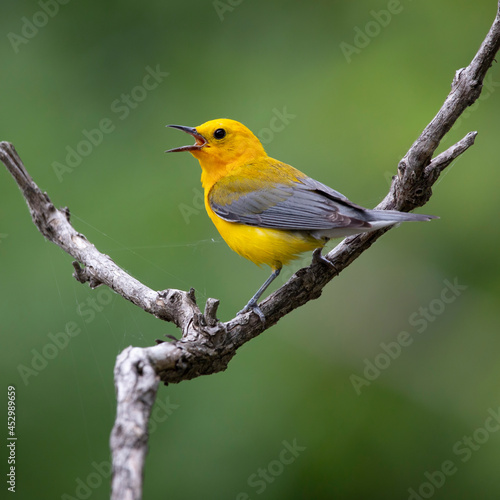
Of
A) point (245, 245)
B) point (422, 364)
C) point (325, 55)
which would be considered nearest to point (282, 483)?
point (422, 364)

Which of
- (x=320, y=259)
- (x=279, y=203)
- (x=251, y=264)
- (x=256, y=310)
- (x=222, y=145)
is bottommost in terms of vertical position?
(x=256, y=310)

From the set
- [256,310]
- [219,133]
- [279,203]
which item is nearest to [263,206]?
[279,203]

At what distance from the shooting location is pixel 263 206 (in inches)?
160

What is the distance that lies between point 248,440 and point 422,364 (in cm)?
139

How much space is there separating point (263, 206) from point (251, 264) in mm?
615

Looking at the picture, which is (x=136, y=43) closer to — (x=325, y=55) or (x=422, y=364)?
(x=325, y=55)

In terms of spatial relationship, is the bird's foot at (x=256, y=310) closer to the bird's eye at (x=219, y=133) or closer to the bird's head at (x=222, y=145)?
the bird's head at (x=222, y=145)

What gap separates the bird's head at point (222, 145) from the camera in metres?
4.49

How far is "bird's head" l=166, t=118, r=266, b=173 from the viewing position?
4.49 m

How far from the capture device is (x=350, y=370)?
4.26 m

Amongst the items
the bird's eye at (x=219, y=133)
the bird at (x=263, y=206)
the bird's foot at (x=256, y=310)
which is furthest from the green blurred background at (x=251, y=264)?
the bird's foot at (x=256, y=310)

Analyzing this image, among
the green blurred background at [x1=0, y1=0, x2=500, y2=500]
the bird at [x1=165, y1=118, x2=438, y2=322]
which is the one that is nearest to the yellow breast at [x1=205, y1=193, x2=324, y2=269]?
the bird at [x1=165, y1=118, x2=438, y2=322]

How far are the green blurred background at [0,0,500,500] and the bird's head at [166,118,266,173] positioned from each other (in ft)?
1.22

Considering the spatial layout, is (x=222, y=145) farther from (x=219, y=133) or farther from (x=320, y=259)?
(x=320, y=259)
